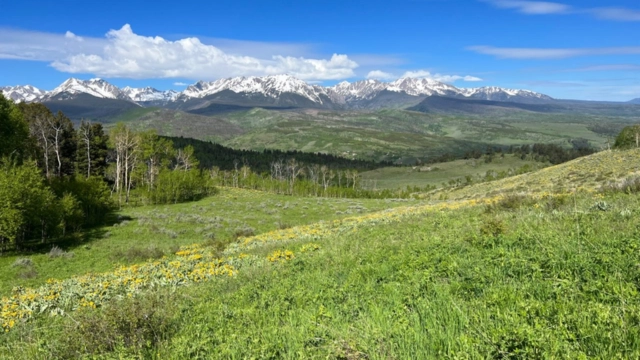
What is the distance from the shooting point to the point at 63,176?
50688mm

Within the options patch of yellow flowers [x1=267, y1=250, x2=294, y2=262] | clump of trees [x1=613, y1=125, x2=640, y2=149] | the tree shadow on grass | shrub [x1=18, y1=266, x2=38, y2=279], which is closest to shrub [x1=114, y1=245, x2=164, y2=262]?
shrub [x1=18, y1=266, x2=38, y2=279]

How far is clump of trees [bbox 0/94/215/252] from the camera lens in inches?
1189

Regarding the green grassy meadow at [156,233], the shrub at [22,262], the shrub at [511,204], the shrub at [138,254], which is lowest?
the green grassy meadow at [156,233]

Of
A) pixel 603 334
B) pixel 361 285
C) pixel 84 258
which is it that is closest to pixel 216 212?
pixel 84 258

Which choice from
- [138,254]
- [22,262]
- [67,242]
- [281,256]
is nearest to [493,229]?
[281,256]

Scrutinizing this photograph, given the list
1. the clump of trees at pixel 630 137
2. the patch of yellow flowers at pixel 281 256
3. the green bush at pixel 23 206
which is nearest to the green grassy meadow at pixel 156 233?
the green bush at pixel 23 206

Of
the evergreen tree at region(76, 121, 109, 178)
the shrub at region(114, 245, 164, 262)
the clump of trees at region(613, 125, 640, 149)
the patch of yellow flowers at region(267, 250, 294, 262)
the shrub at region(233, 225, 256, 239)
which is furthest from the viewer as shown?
the clump of trees at region(613, 125, 640, 149)

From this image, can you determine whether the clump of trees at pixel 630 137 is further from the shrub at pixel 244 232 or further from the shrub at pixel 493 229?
the shrub at pixel 493 229

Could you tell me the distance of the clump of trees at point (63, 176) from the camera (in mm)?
30203

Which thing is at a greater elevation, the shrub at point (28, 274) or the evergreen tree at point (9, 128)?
the evergreen tree at point (9, 128)

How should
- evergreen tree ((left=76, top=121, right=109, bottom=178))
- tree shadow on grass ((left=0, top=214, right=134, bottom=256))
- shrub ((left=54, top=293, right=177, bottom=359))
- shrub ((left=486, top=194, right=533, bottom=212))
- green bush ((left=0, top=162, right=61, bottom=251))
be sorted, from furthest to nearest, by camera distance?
1. evergreen tree ((left=76, top=121, right=109, bottom=178))
2. tree shadow on grass ((left=0, top=214, right=134, bottom=256))
3. green bush ((left=0, top=162, right=61, bottom=251))
4. shrub ((left=486, top=194, right=533, bottom=212))
5. shrub ((left=54, top=293, right=177, bottom=359))

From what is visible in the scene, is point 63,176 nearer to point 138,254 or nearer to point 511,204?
point 138,254

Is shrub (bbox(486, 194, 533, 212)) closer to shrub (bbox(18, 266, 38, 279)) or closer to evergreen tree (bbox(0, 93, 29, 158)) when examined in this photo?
shrub (bbox(18, 266, 38, 279))

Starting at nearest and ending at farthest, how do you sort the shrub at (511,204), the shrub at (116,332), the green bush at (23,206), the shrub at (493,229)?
the shrub at (116,332)
the shrub at (493,229)
the shrub at (511,204)
the green bush at (23,206)
